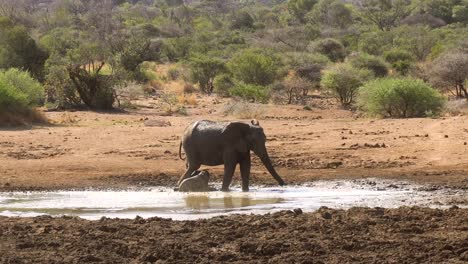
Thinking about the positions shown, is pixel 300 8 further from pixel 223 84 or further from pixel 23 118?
pixel 23 118

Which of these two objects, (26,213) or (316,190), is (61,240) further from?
(316,190)

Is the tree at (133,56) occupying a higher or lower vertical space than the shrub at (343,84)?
higher

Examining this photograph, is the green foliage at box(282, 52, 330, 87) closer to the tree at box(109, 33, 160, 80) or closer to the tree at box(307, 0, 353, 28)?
the tree at box(109, 33, 160, 80)

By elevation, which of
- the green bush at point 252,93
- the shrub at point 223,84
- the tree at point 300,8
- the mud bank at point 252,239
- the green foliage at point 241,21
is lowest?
the mud bank at point 252,239

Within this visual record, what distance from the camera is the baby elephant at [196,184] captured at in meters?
14.2

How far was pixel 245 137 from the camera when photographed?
1420 cm

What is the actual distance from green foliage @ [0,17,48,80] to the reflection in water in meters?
21.8

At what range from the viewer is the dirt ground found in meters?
7.81

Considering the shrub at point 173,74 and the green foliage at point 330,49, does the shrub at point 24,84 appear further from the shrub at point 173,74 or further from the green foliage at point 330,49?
the green foliage at point 330,49

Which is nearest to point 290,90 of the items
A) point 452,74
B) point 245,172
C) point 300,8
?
point 452,74

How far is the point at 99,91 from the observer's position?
28.1 metres

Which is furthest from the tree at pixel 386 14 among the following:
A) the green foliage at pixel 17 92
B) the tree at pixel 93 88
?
the green foliage at pixel 17 92

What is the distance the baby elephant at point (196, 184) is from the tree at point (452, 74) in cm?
1877

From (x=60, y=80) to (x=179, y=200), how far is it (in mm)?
16487
